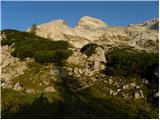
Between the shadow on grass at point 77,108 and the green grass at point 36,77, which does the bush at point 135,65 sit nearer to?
the shadow on grass at point 77,108

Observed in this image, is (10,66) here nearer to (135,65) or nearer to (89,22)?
(135,65)

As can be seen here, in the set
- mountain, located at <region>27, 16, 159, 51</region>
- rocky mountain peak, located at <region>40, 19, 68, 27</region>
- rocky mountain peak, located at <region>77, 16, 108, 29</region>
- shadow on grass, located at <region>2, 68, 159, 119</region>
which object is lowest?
shadow on grass, located at <region>2, 68, 159, 119</region>

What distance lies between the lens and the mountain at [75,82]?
31.1 m

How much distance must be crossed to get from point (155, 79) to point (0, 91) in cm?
1468

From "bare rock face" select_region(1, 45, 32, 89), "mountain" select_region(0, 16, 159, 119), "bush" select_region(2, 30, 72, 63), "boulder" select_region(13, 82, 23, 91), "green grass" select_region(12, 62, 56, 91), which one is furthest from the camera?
"bush" select_region(2, 30, 72, 63)

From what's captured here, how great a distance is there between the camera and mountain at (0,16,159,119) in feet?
102

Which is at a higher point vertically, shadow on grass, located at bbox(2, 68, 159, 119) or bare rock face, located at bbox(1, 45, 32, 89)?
bare rock face, located at bbox(1, 45, 32, 89)

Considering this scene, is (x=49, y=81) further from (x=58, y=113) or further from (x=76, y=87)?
(x=58, y=113)

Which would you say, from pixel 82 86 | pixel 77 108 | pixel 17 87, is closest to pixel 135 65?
pixel 82 86

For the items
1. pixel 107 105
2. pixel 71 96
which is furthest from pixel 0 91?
pixel 107 105

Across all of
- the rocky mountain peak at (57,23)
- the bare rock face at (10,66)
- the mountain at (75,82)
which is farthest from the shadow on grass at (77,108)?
the rocky mountain peak at (57,23)

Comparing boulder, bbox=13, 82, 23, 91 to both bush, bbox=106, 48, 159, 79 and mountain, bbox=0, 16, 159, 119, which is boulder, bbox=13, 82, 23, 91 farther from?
bush, bbox=106, 48, 159, 79

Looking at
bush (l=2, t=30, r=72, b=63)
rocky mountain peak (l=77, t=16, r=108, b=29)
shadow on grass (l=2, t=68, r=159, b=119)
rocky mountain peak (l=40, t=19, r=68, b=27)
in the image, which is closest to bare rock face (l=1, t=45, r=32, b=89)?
bush (l=2, t=30, r=72, b=63)

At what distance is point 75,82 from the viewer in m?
37.3
